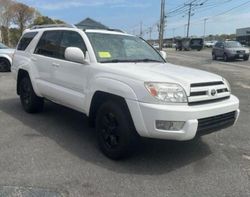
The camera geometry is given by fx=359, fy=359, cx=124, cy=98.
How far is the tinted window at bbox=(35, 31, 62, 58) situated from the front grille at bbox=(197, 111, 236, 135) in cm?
298

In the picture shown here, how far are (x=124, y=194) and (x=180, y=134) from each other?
1.04 meters

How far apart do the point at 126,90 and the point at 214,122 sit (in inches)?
49.0

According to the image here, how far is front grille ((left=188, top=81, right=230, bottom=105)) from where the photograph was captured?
4543mm

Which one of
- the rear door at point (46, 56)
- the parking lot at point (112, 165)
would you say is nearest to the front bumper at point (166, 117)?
the parking lot at point (112, 165)

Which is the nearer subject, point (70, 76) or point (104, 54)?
point (104, 54)

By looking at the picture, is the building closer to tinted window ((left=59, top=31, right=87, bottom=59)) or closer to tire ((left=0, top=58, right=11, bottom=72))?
tire ((left=0, top=58, right=11, bottom=72))

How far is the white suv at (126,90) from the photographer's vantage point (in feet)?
14.5

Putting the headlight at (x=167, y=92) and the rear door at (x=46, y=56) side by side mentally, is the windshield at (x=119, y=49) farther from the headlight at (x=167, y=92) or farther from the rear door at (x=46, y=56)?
the headlight at (x=167, y=92)

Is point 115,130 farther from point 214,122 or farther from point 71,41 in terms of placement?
point 71,41

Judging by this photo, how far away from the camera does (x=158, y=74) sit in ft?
15.4

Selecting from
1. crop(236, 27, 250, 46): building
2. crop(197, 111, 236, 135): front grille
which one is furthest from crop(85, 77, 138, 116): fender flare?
crop(236, 27, 250, 46): building

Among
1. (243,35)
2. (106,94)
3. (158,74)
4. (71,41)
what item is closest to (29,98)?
(71,41)

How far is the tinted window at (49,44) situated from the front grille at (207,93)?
278 cm

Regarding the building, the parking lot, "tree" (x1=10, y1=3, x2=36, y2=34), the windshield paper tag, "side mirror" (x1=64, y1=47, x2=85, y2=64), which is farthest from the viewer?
the building
